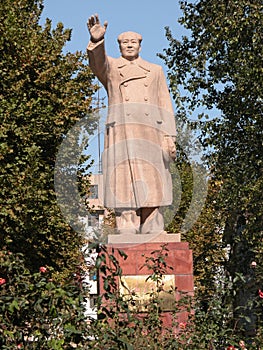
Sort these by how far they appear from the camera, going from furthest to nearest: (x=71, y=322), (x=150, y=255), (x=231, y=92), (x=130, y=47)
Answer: (x=231, y=92) → (x=130, y=47) → (x=150, y=255) → (x=71, y=322)

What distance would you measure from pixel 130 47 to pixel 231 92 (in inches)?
323

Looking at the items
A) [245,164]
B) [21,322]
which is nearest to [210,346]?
[21,322]

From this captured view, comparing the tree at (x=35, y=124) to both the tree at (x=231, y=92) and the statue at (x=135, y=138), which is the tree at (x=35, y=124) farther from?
the statue at (x=135, y=138)

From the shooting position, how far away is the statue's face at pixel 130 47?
10.1 metres

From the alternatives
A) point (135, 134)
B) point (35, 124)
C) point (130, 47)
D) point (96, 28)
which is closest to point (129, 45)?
point (130, 47)

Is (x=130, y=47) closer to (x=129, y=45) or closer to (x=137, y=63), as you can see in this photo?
(x=129, y=45)

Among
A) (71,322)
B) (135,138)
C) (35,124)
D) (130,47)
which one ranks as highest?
(35,124)

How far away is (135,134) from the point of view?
32.8 ft

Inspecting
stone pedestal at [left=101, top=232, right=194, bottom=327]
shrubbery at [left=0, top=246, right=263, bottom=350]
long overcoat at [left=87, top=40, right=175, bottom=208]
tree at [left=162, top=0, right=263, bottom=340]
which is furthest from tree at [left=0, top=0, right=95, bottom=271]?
shrubbery at [left=0, top=246, right=263, bottom=350]

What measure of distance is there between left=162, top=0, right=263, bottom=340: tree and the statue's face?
6457 millimetres

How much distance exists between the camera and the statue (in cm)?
982

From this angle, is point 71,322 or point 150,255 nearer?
point 71,322

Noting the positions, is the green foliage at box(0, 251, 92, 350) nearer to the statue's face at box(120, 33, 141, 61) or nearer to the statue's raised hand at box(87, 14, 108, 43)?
the statue's raised hand at box(87, 14, 108, 43)

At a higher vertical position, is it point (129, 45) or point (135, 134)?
point (129, 45)
